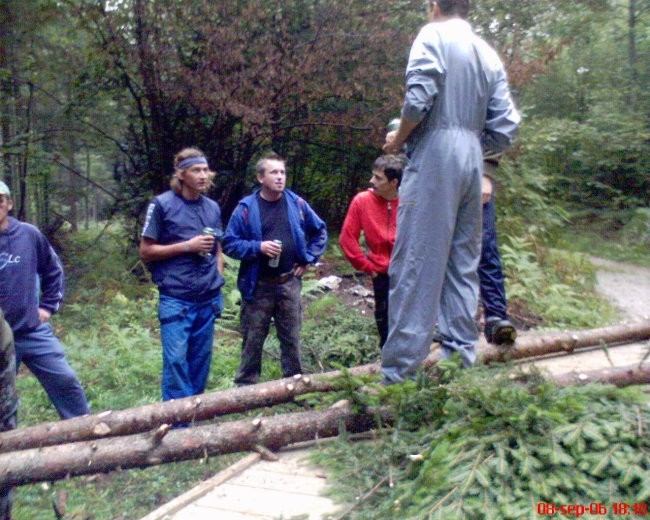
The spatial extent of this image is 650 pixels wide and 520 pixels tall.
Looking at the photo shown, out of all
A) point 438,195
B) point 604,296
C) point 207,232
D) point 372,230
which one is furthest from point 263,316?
point 604,296

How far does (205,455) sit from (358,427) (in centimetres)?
90

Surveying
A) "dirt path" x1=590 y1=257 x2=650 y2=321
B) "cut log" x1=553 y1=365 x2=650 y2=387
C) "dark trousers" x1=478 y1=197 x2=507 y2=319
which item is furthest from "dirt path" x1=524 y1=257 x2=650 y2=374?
"dark trousers" x1=478 y1=197 x2=507 y2=319

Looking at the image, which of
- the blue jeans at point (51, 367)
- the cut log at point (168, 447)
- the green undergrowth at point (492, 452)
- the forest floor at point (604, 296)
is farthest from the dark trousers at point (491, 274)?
the blue jeans at point (51, 367)

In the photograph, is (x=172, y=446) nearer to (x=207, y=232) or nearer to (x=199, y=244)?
(x=199, y=244)

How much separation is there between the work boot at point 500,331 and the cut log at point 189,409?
0.19 feet

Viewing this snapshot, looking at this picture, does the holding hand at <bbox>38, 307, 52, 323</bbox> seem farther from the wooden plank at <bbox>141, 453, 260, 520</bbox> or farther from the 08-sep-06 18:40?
the 08-sep-06 18:40

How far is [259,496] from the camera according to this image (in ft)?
12.0

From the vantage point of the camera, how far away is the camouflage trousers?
619cm

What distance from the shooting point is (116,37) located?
1173cm

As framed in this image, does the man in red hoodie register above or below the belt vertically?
above

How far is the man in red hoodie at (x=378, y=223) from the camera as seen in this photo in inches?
239

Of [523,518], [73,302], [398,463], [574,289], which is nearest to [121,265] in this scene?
[73,302]

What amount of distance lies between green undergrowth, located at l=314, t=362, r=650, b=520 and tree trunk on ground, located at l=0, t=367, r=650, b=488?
0.73 ft

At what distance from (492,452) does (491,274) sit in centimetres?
244
